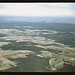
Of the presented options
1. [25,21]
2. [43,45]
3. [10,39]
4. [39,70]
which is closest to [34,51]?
[43,45]

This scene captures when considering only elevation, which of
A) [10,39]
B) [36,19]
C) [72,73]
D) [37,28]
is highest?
[36,19]

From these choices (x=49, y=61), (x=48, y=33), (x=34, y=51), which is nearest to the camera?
(x=49, y=61)

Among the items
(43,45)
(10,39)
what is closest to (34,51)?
(43,45)

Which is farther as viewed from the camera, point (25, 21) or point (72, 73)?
point (25, 21)

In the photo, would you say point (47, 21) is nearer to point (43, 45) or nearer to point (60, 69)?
point (43, 45)

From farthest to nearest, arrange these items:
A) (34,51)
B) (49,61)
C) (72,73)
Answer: (34,51) < (49,61) < (72,73)

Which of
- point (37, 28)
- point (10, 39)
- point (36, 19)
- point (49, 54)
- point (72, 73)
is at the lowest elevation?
point (72, 73)

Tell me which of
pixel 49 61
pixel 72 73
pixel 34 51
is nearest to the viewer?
pixel 72 73

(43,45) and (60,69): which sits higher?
(43,45)

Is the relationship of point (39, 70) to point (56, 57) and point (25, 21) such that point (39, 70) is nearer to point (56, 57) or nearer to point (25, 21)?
point (56, 57)
